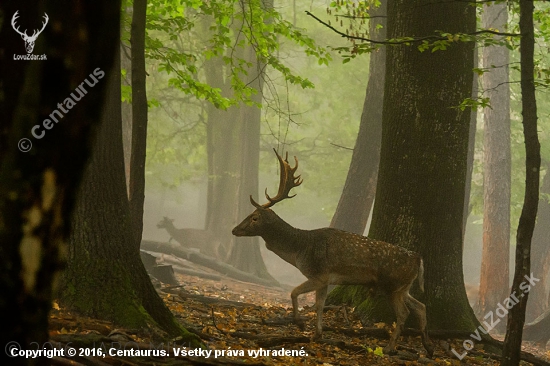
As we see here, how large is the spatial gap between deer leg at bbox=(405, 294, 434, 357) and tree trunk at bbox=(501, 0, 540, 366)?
5.11 feet

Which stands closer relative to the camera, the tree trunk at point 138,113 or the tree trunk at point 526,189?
the tree trunk at point 526,189

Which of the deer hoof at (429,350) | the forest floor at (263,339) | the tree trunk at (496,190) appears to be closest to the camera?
the forest floor at (263,339)

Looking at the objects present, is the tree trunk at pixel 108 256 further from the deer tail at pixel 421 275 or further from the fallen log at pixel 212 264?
the fallen log at pixel 212 264

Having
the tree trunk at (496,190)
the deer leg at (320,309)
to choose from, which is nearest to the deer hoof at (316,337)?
the deer leg at (320,309)

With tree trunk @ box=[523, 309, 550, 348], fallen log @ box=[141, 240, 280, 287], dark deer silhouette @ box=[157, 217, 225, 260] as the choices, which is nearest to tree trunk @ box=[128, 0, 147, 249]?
tree trunk @ box=[523, 309, 550, 348]

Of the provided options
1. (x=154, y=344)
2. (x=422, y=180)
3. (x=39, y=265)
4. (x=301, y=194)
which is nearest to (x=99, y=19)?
(x=39, y=265)

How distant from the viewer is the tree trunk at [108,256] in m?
5.63

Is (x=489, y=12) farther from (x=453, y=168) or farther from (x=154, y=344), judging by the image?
(x=154, y=344)

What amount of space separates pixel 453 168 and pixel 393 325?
87.4 inches

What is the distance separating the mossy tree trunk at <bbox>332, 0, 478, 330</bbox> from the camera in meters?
8.05

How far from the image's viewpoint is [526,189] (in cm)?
572

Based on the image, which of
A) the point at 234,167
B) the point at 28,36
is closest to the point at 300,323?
the point at 28,36

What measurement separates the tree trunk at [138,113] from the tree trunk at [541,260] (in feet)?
58.8

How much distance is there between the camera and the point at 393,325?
776 centimetres
